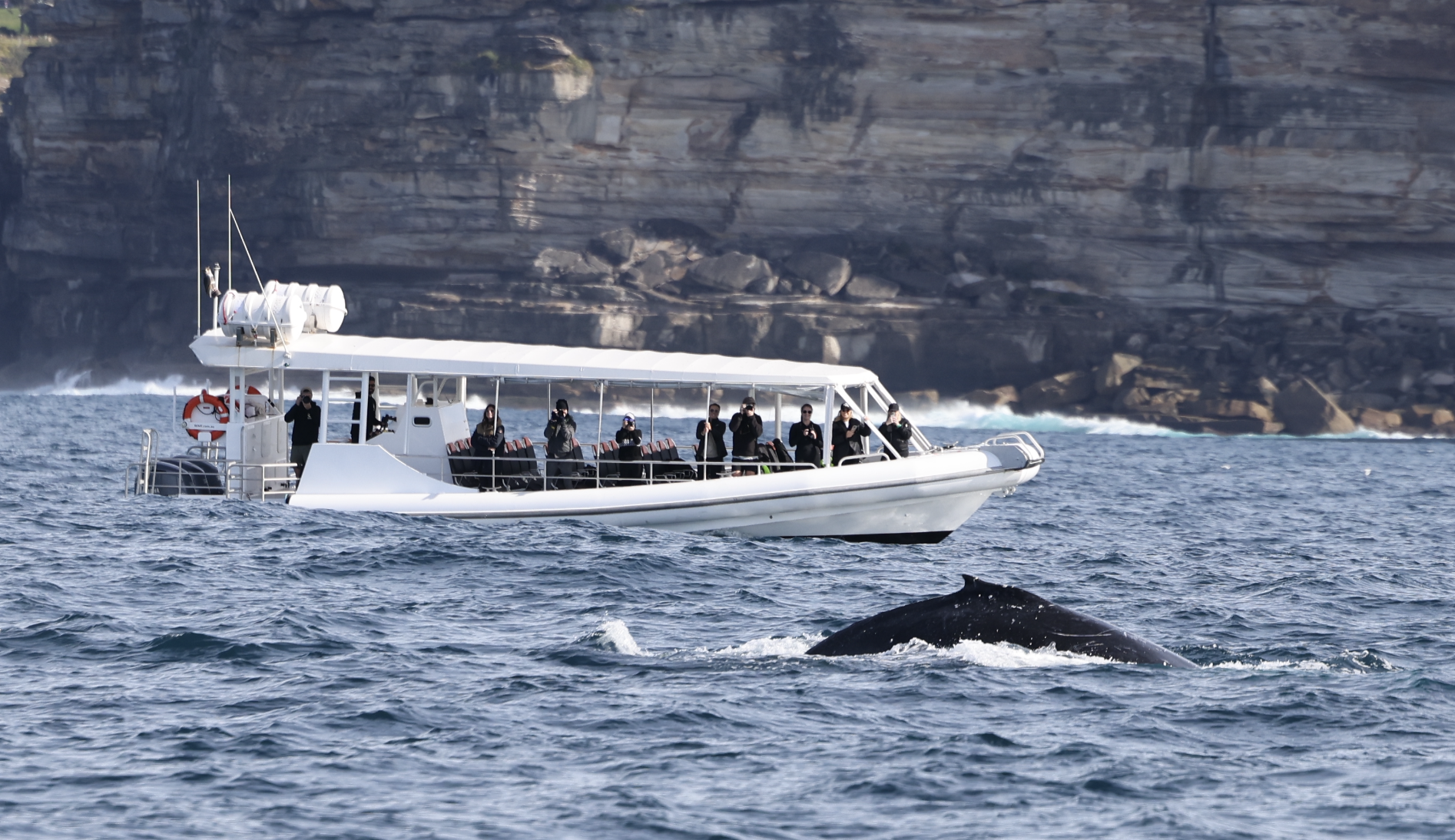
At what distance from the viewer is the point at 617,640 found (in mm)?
13539

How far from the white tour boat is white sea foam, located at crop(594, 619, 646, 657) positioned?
5856 millimetres

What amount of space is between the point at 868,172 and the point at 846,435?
5803 centimetres

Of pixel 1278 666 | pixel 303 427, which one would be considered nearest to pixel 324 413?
pixel 303 427

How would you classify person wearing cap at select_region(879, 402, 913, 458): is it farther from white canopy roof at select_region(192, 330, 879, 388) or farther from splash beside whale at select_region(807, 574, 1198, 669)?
splash beside whale at select_region(807, 574, 1198, 669)

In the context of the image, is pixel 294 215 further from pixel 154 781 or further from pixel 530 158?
pixel 154 781

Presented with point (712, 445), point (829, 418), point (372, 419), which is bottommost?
point (712, 445)

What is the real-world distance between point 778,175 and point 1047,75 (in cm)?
1326

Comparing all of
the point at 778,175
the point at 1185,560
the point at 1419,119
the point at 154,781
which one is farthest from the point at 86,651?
Result: the point at 1419,119

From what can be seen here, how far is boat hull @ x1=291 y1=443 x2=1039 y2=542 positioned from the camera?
20.8 m

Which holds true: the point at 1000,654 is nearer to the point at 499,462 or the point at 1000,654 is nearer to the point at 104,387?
the point at 499,462

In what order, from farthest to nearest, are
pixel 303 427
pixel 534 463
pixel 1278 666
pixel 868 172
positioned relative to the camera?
pixel 868 172
pixel 303 427
pixel 534 463
pixel 1278 666

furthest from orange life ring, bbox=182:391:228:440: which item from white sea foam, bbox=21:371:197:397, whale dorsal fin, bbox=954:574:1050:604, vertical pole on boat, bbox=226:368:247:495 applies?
white sea foam, bbox=21:371:197:397

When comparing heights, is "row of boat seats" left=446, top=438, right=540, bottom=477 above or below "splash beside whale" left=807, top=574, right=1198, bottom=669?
above

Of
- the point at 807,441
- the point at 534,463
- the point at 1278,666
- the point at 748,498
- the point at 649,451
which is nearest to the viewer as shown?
the point at 1278,666
